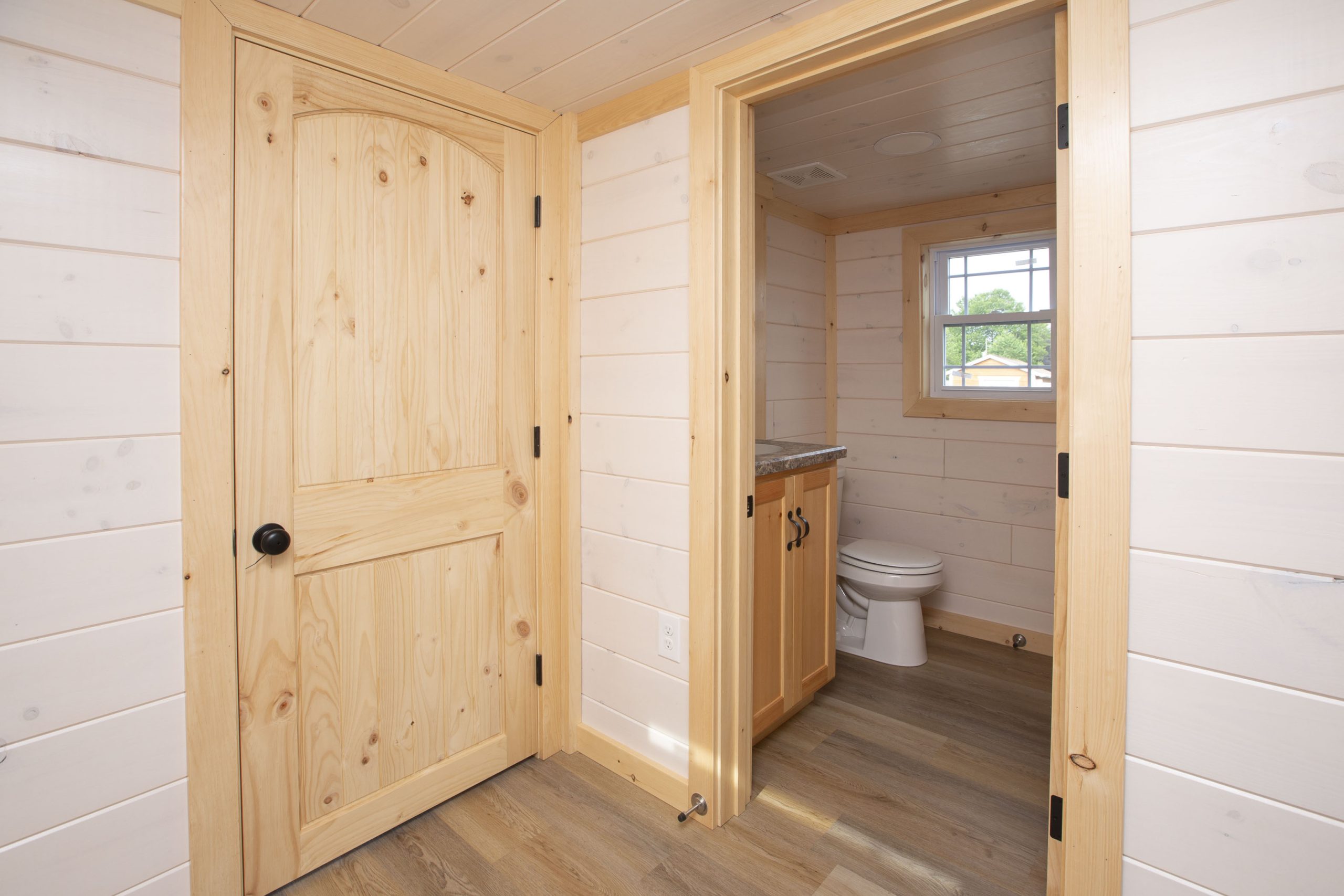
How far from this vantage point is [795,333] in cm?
357

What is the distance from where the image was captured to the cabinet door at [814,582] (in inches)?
97.4

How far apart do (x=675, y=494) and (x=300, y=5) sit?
1.57 m

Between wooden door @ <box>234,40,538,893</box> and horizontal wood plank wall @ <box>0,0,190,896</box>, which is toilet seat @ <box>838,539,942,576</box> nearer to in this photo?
wooden door @ <box>234,40,538,893</box>

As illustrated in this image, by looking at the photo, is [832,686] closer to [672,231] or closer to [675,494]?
[675,494]

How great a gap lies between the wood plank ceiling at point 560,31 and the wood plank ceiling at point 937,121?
15.5 inches

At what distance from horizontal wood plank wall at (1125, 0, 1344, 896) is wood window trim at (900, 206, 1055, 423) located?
218 centimetres

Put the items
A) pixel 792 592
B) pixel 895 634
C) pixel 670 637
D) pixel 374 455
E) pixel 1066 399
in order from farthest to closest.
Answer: pixel 895 634 < pixel 792 592 < pixel 670 637 < pixel 374 455 < pixel 1066 399

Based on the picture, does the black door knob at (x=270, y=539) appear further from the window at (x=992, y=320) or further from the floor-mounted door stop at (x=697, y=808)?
the window at (x=992, y=320)

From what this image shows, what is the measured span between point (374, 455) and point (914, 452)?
285 cm

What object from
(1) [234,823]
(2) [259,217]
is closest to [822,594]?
(1) [234,823]

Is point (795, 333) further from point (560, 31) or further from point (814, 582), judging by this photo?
point (560, 31)

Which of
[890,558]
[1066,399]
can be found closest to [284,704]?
[1066,399]

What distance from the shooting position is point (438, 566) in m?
1.97

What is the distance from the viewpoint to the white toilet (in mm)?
2918
